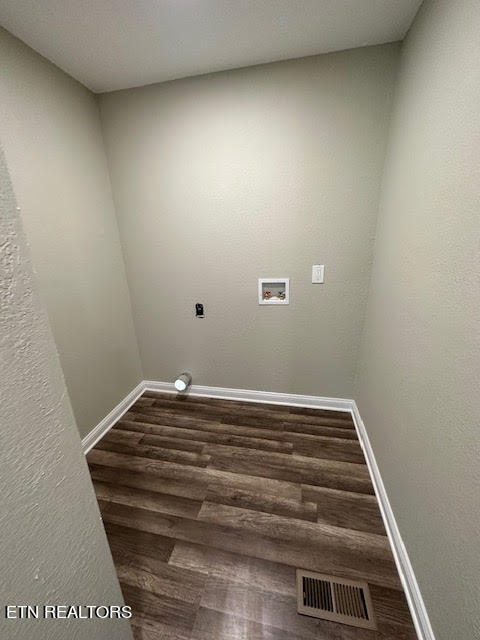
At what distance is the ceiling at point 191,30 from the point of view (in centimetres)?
106

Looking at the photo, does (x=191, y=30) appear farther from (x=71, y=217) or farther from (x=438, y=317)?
(x=438, y=317)

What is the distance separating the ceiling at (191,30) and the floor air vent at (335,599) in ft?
8.15

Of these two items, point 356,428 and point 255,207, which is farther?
point 356,428

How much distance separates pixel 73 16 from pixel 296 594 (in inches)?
105

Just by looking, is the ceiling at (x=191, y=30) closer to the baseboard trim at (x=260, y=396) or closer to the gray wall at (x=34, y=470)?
the gray wall at (x=34, y=470)

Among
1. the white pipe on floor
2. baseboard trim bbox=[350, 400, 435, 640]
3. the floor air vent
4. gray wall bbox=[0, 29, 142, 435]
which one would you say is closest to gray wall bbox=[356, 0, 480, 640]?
baseboard trim bbox=[350, 400, 435, 640]

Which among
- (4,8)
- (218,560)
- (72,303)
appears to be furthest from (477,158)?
(72,303)

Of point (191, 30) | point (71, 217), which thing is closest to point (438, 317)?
point (191, 30)

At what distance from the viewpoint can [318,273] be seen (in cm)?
174

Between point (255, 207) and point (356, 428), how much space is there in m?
1.78

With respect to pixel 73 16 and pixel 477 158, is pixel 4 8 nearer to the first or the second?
pixel 73 16

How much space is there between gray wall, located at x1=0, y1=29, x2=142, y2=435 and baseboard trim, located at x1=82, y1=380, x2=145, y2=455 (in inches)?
2.0

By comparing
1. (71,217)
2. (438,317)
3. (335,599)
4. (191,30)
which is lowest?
(335,599)

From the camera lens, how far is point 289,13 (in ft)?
3.63
